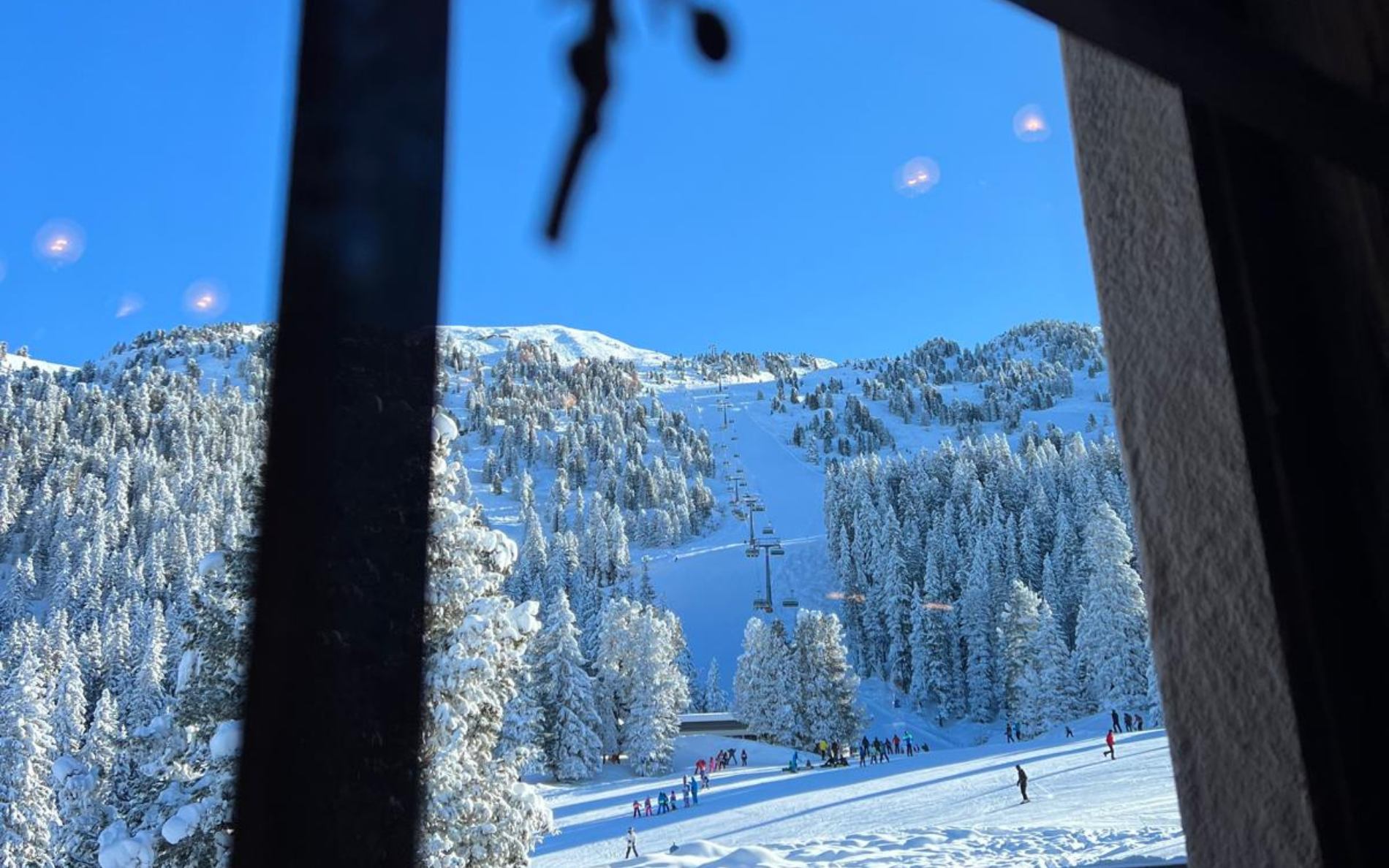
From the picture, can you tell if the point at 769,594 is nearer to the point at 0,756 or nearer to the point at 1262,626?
the point at 0,756

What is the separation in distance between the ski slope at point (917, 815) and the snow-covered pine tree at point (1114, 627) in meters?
10.5

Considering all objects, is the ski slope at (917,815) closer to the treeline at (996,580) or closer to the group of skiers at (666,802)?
the group of skiers at (666,802)

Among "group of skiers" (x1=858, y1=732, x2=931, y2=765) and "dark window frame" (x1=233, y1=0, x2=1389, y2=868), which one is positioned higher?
"dark window frame" (x1=233, y1=0, x2=1389, y2=868)

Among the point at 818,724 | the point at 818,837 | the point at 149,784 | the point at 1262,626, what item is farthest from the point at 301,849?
the point at 818,724

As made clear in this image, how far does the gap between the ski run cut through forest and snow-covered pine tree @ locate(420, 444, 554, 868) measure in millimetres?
35

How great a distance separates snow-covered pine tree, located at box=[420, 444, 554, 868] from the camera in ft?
27.0

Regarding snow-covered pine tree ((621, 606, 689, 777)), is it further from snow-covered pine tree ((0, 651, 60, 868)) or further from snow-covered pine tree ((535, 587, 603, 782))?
snow-covered pine tree ((0, 651, 60, 868))

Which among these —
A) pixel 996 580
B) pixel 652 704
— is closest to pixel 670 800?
pixel 652 704

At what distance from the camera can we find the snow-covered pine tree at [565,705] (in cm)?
4034

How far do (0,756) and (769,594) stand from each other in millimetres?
56234

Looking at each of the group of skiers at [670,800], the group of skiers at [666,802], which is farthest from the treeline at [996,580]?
the group of skiers at [666,802]

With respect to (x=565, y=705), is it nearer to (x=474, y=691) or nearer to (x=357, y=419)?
(x=474, y=691)

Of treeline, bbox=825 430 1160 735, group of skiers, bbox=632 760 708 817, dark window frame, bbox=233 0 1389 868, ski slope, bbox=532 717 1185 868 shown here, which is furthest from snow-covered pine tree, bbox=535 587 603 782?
dark window frame, bbox=233 0 1389 868

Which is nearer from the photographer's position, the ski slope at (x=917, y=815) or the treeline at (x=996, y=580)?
the ski slope at (x=917, y=815)
